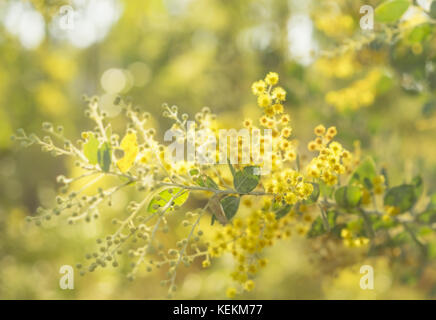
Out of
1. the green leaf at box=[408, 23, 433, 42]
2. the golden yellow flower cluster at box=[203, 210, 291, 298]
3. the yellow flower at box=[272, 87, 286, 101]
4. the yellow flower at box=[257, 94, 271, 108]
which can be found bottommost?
the golden yellow flower cluster at box=[203, 210, 291, 298]

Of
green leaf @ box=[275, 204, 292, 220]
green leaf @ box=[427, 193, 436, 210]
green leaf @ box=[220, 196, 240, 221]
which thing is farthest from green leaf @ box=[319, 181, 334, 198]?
green leaf @ box=[427, 193, 436, 210]

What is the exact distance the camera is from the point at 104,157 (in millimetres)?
664

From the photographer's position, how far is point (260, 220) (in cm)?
75

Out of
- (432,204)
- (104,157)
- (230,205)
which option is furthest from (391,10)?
(104,157)

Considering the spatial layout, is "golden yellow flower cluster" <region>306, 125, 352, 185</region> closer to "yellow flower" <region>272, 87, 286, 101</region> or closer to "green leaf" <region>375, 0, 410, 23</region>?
"yellow flower" <region>272, 87, 286, 101</region>

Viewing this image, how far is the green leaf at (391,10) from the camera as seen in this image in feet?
2.89

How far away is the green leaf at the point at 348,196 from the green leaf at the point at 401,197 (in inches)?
4.7

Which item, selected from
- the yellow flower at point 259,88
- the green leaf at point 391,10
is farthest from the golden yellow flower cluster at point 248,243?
the green leaf at point 391,10

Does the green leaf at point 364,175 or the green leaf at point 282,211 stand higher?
the green leaf at point 364,175

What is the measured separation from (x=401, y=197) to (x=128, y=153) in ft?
2.12

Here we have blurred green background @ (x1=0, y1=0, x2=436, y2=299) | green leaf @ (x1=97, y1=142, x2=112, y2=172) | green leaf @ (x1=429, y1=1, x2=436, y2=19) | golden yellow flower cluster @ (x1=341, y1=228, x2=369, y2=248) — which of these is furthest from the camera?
blurred green background @ (x1=0, y1=0, x2=436, y2=299)

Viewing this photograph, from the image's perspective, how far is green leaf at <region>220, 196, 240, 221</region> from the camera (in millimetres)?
702

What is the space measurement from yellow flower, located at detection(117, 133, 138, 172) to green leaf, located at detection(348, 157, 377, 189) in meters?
0.50

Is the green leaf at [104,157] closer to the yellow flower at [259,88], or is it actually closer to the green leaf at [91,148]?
the green leaf at [91,148]
